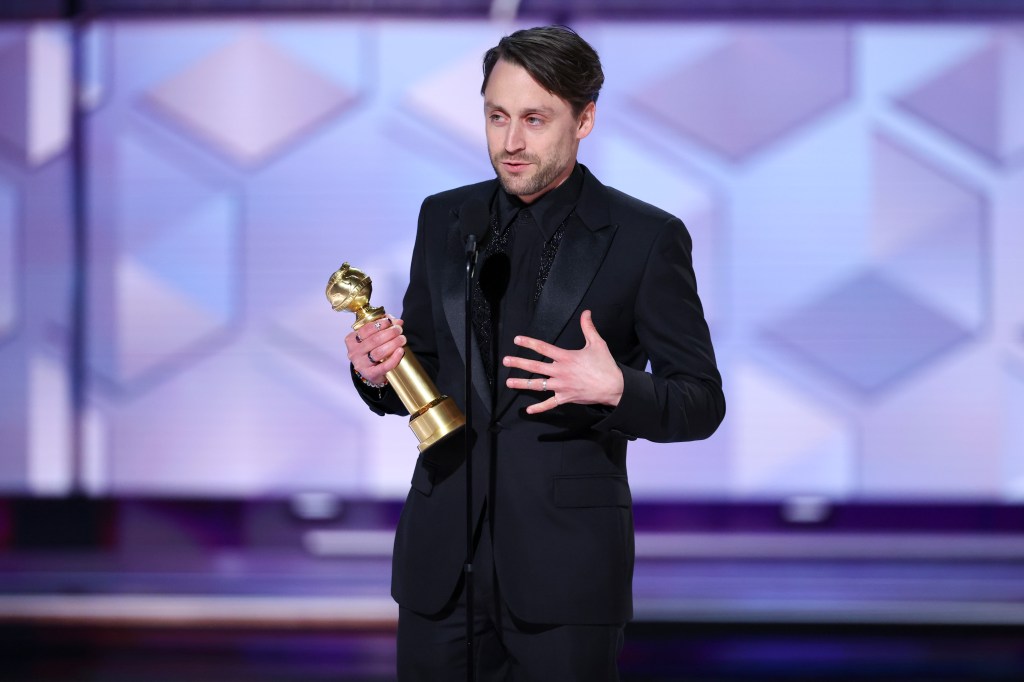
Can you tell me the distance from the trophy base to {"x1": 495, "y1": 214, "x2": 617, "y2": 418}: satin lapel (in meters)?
0.10

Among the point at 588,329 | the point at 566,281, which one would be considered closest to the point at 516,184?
the point at 566,281

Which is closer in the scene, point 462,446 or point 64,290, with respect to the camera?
point 462,446

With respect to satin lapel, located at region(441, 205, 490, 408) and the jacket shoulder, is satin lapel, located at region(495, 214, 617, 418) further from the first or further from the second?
the jacket shoulder

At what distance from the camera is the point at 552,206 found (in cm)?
166

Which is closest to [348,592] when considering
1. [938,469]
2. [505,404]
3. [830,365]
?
[830,365]

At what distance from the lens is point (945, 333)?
13.7 feet

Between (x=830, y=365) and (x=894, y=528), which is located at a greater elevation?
(x=830, y=365)

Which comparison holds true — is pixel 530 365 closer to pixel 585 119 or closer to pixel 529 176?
pixel 529 176

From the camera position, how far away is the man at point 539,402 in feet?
5.07

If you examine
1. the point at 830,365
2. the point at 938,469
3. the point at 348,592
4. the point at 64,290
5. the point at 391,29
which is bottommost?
the point at 348,592

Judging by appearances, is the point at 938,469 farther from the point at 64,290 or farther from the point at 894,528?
the point at 64,290

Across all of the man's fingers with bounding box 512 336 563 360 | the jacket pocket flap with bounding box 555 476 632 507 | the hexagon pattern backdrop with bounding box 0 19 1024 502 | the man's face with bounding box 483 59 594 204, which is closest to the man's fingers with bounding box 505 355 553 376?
the man's fingers with bounding box 512 336 563 360

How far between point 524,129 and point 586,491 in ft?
1.90

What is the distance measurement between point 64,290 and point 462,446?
337 cm
